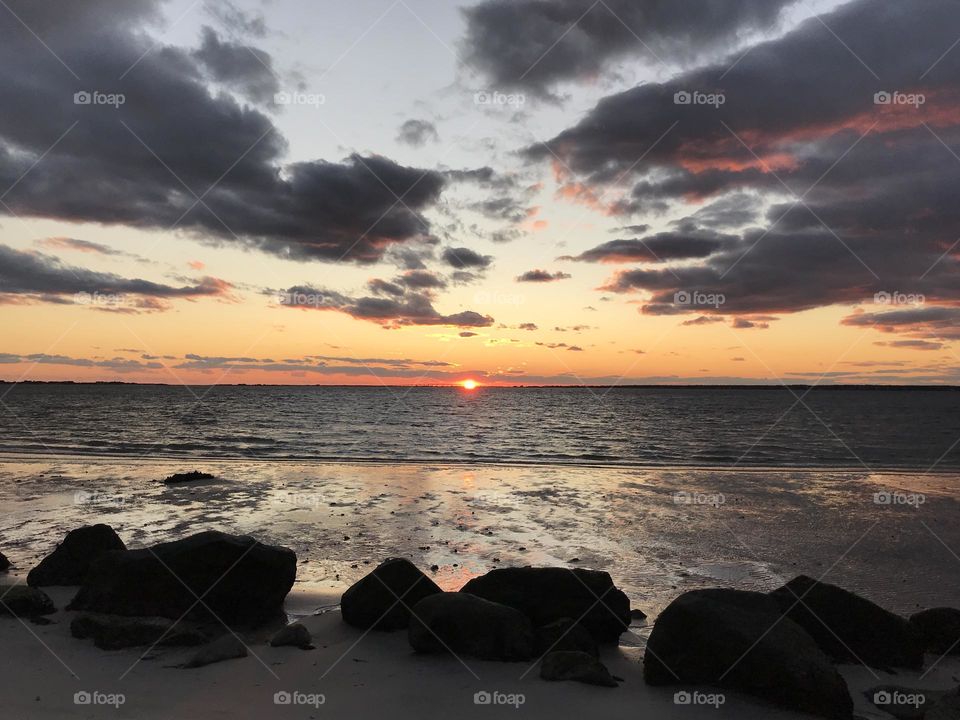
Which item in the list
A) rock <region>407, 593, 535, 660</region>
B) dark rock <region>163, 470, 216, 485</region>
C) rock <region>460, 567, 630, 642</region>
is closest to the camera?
rock <region>407, 593, 535, 660</region>

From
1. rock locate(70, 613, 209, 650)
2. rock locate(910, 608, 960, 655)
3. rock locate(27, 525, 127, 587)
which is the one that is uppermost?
rock locate(27, 525, 127, 587)

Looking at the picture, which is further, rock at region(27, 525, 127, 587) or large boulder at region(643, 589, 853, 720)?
rock at region(27, 525, 127, 587)

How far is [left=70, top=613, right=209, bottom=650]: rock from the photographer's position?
7973 mm

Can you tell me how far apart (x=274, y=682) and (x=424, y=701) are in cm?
183

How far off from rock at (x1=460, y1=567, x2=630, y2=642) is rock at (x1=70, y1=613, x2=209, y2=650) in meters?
4.04

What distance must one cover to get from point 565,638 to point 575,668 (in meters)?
0.88

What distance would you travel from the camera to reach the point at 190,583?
30.3 ft

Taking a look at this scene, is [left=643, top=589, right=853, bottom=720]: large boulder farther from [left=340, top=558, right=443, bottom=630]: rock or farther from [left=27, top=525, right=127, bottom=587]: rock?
[left=27, top=525, right=127, bottom=587]: rock

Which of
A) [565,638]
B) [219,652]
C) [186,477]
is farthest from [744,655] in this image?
[186,477]

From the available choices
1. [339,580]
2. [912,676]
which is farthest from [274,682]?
[912,676]

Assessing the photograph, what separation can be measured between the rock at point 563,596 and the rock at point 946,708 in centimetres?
360

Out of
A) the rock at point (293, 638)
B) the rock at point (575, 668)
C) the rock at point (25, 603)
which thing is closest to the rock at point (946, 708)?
the rock at point (575, 668)

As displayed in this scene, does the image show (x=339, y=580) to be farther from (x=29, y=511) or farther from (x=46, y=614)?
(x=29, y=511)

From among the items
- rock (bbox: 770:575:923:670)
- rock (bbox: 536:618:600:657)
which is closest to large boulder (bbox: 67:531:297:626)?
rock (bbox: 536:618:600:657)
